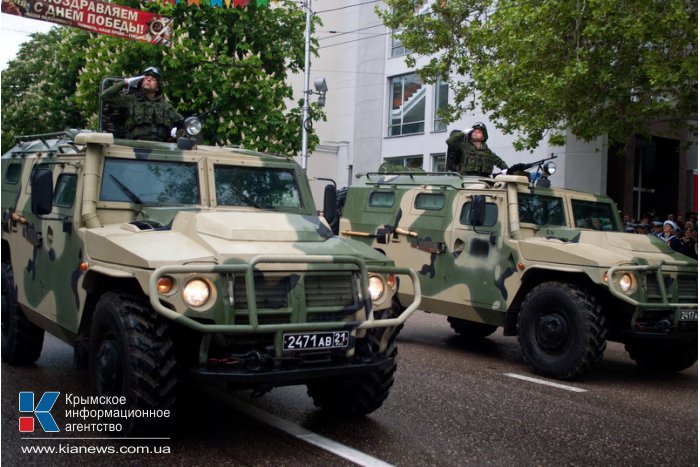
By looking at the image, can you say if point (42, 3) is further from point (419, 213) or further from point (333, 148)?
point (333, 148)

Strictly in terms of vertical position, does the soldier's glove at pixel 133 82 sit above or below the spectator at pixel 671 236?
above

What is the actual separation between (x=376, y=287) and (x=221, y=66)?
12.4 metres

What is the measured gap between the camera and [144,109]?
7.87 m

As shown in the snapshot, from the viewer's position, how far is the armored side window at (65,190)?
6.12 meters

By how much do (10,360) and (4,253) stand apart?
1.07 m

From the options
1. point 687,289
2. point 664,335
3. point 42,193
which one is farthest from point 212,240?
point 687,289

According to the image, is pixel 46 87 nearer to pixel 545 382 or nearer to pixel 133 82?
pixel 133 82

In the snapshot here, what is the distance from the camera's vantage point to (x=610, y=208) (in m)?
9.39

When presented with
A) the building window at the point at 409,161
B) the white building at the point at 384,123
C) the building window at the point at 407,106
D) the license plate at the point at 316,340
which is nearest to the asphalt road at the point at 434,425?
the license plate at the point at 316,340

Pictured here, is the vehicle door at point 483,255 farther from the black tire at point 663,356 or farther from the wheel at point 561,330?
the black tire at point 663,356

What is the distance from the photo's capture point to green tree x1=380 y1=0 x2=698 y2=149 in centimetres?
1149

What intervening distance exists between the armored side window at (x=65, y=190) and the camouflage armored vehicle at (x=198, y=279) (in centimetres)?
2

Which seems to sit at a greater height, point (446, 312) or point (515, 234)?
point (515, 234)

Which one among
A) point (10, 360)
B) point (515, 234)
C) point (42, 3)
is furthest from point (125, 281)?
point (42, 3)
